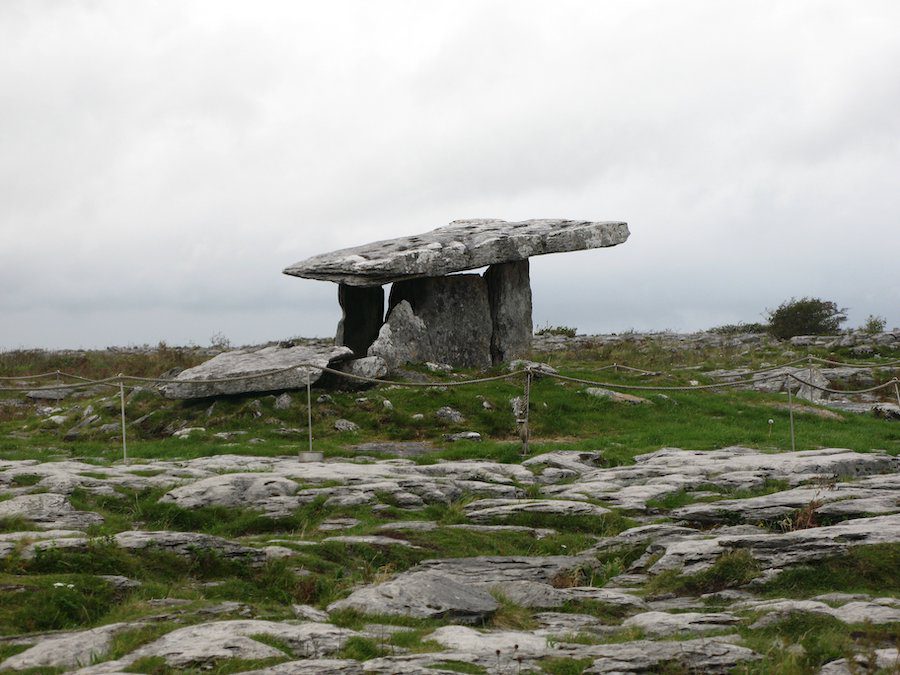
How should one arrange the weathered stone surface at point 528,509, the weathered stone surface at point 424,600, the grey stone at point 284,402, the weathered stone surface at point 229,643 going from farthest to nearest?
the grey stone at point 284,402 < the weathered stone surface at point 528,509 < the weathered stone surface at point 424,600 < the weathered stone surface at point 229,643

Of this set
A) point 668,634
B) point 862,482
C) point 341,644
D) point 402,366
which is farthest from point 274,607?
point 402,366

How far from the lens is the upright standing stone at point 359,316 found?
26812mm

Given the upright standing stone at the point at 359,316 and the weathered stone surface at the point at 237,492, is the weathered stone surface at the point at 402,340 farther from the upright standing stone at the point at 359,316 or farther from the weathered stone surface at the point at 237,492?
the weathered stone surface at the point at 237,492

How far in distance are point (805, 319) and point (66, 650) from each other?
Result: 136ft

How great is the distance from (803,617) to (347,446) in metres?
12.1

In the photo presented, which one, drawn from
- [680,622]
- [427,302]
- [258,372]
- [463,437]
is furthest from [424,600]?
[427,302]

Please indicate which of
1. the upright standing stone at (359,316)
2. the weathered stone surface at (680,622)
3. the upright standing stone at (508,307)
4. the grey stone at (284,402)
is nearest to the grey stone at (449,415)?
the grey stone at (284,402)

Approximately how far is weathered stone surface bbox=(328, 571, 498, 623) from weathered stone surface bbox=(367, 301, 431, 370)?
15506mm

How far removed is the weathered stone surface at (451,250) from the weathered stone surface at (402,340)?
3.13 feet

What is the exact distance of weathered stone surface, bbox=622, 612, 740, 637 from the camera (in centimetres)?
738

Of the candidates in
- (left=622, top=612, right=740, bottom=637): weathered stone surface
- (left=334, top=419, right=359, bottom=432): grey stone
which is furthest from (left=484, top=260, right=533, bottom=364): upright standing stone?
(left=622, top=612, right=740, bottom=637): weathered stone surface

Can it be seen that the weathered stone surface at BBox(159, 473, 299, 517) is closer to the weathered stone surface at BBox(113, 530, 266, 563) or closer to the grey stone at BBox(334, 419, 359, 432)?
the weathered stone surface at BBox(113, 530, 266, 563)

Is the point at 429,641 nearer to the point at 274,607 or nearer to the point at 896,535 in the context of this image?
the point at 274,607

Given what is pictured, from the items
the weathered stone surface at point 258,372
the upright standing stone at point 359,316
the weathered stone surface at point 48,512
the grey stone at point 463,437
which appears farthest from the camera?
the upright standing stone at point 359,316
